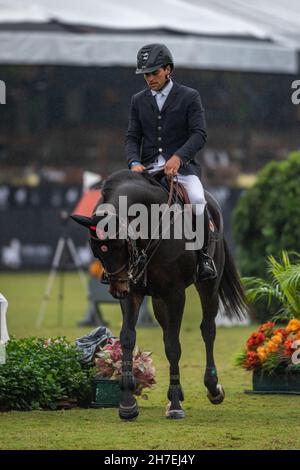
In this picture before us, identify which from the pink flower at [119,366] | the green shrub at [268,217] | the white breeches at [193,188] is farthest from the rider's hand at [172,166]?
the green shrub at [268,217]

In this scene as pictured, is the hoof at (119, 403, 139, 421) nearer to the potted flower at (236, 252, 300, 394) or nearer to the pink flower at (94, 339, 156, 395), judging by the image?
the pink flower at (94, 339, 156, 395)

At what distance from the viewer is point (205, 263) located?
932 cm

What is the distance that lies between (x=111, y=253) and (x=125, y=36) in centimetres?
1504

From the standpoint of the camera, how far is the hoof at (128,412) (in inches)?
337

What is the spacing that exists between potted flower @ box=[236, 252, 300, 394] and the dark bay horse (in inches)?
27.7

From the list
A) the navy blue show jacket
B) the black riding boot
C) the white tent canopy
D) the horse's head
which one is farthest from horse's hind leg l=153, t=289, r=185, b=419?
the white tent canopy

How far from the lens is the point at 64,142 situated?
25.5 meters

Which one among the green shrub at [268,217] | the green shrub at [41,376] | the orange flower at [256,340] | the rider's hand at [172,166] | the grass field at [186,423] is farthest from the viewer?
the green shrub at [268,217]

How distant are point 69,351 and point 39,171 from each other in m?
16.1

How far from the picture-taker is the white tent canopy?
2220 cm

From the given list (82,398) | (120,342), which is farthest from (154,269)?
(82,398)

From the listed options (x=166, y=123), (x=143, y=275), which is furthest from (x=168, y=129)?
(x=143, y=275)

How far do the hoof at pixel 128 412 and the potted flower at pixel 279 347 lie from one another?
189 cm

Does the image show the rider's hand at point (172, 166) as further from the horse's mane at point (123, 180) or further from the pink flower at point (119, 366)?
the pink flower at point (119, 366)
